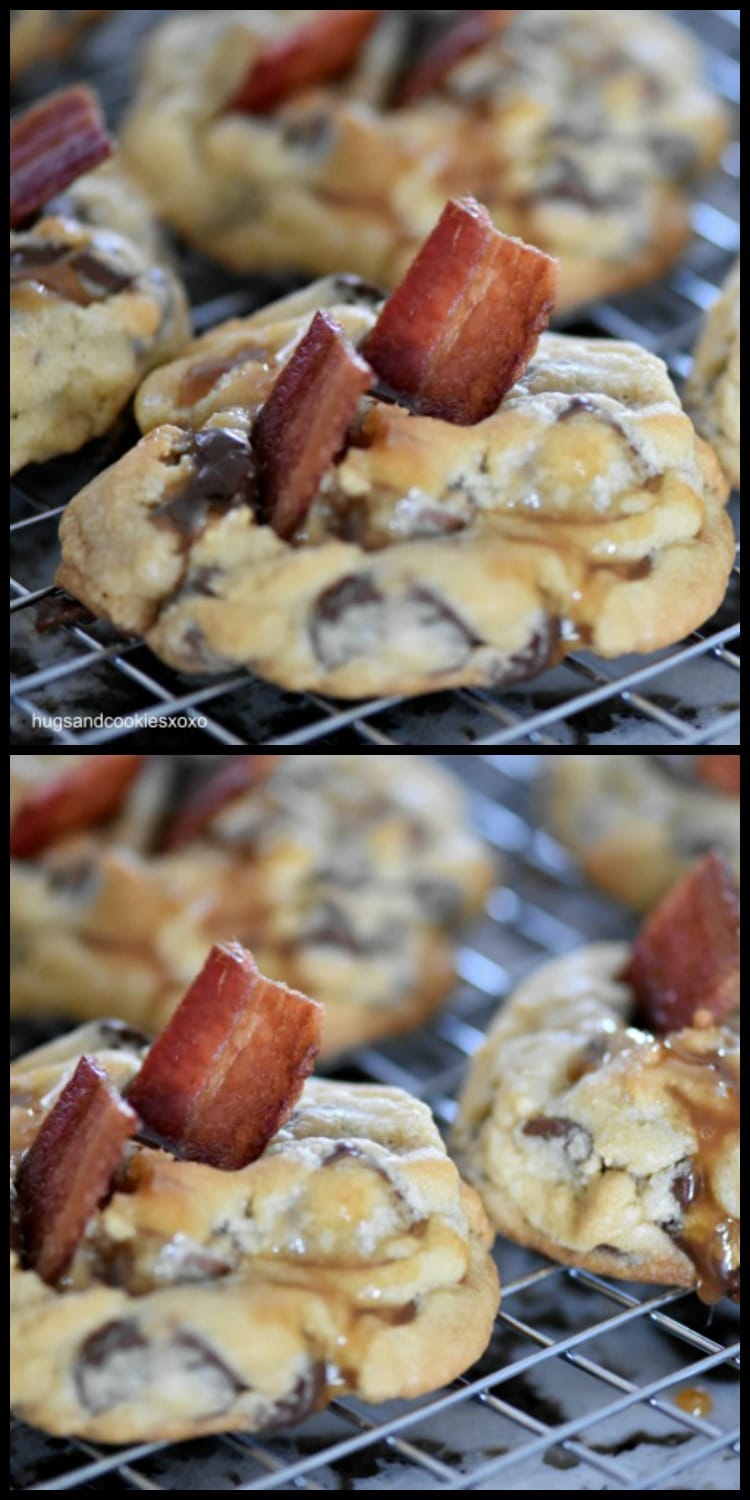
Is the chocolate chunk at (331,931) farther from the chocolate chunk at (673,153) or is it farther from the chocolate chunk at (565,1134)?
the chocolate chunk at (673,153)

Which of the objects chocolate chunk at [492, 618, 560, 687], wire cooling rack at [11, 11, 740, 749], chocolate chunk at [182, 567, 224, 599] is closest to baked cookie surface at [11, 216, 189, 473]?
wire cooling rack at [11, 11, 740, 749]

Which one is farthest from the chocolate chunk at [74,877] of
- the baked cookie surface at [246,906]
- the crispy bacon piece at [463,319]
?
the crispy bacon piece at [463,319]

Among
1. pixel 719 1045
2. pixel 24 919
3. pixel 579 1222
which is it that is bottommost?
pixel 24 919

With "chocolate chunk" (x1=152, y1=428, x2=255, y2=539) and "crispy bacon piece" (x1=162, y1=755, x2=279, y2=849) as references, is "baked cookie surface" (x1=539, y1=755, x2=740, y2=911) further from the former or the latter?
"chocolate chunk" (x1=152, y1=428, x2=255, y2=539)

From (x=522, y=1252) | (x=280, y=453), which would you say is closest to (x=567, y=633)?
(x=280, y=453)

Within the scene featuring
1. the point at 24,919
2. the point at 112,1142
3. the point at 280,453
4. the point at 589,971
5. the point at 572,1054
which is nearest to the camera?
the point at 112,1142

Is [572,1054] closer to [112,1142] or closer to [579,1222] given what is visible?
[579,1222]
